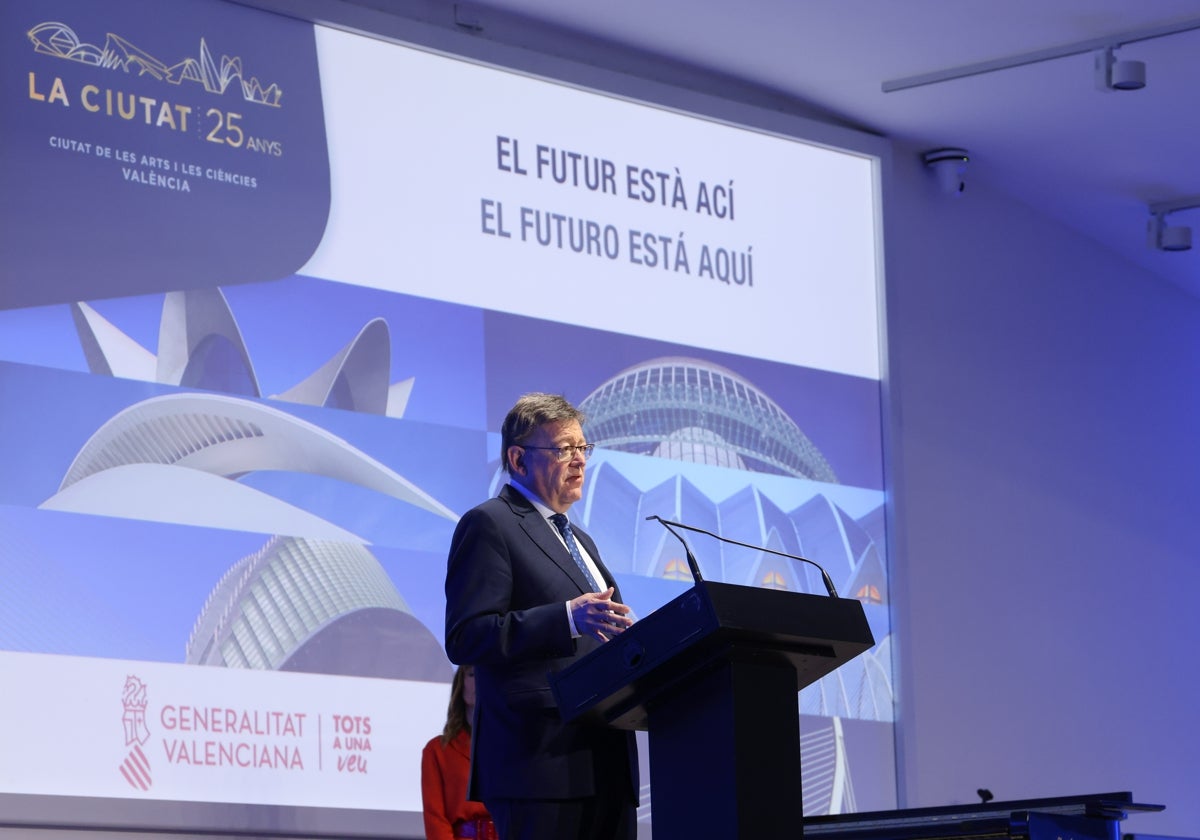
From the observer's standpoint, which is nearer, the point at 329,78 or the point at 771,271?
the point at 329,78

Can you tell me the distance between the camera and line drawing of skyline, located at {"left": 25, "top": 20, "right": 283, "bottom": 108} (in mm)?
4074

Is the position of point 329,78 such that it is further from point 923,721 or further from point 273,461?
point 923,721

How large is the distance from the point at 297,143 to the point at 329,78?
224mm

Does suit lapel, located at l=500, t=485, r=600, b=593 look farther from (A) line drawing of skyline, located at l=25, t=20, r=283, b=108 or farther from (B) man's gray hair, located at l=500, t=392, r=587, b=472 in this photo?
(A) line drawing of skyline, located at l=25, t=20, r=283, b=108

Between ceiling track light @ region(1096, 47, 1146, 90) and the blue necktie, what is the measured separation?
2861 mm

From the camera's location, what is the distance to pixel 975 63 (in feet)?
18.2

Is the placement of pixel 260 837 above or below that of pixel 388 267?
below

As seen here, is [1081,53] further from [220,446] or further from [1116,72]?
[220,446]

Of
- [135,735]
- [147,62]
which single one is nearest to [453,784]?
[135,735]

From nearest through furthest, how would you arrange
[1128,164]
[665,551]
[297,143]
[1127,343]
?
[297,143] < [665,551] < [1128,164] < [1127,343]

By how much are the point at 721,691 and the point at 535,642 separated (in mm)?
396

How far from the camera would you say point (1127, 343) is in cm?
702

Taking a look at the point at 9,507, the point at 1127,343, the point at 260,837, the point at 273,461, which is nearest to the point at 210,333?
the point at 273,461

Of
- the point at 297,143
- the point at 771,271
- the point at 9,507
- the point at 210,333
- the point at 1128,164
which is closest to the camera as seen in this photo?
the point at 9,507
